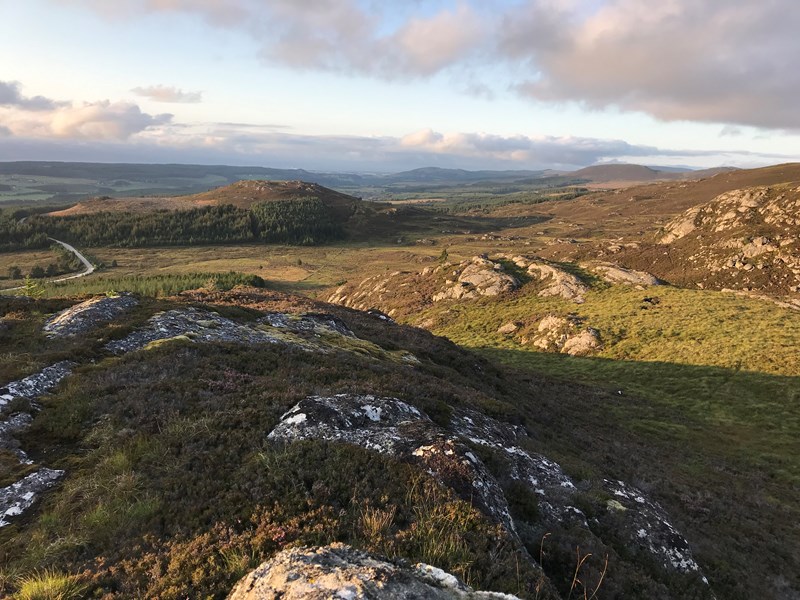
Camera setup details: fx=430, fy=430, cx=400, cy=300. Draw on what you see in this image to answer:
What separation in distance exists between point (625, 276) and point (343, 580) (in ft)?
220

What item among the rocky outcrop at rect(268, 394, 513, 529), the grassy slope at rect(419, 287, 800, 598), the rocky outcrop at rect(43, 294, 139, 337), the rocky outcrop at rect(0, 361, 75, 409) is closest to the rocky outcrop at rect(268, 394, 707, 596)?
the rocky outcrop at rect(268, 394, 513, 529)

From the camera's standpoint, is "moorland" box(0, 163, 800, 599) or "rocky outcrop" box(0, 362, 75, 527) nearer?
"moorland" box(0, 163, 800, 599)

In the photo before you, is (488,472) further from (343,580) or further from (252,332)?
(252,332)

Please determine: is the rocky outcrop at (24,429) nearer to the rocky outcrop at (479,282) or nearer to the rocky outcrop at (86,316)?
the rocky outcrop at (86,316)

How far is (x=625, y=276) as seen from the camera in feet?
208

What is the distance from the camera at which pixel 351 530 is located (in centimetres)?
757

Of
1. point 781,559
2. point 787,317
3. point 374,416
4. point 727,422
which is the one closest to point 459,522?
point 374,416

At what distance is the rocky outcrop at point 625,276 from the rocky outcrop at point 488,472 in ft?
178

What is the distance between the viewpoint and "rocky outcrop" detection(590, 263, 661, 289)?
6131 centimetres

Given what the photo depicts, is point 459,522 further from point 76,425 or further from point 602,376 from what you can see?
point 602,376

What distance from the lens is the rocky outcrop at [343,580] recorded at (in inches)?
229

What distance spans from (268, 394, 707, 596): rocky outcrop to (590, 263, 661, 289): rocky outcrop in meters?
54.2

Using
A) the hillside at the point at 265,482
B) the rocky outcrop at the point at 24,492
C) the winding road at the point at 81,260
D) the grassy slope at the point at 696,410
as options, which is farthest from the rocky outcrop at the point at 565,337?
the winding road at the point at 81,260

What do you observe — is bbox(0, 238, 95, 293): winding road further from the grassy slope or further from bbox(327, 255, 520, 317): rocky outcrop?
the grassy slope
